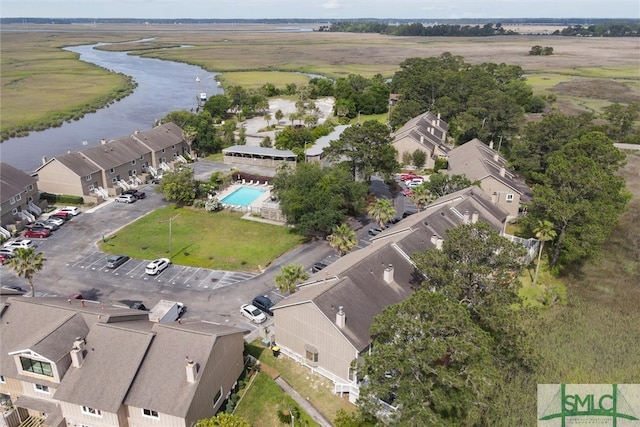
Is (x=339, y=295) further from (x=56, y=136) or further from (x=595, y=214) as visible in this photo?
(x=56, y=136)

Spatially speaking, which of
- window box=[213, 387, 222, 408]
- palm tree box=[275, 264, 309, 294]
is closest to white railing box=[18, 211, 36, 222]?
palm tree box=[275, 264, 309, 294]

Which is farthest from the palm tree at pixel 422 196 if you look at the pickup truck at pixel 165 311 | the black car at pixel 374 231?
the pickup truck at pixel 165 311

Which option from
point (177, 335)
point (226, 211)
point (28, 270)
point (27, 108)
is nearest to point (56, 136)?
point (27, 108)

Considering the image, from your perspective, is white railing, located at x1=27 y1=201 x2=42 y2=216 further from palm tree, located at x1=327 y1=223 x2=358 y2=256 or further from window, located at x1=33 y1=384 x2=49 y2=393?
palm tree, located at x1=327 y1=223 x2=358 y2=256

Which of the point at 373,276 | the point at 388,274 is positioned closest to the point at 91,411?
the point at 373,276

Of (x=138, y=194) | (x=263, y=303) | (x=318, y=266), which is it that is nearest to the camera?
(x=263, y=303)

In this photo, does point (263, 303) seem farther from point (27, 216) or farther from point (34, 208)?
point (34, 208)

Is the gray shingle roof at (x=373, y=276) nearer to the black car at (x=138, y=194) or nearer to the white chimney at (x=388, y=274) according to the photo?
the white chimney at (x=388, y=274)
